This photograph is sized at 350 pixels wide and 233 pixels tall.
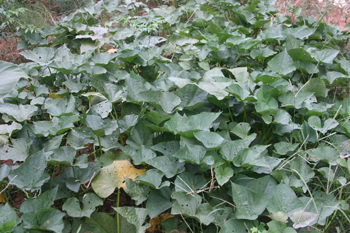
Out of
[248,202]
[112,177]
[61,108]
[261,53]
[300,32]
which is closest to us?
[248,202]

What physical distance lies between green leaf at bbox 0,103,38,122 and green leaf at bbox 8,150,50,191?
0.45m

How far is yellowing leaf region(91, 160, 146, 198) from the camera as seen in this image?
1.37m

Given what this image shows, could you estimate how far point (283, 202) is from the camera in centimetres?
120

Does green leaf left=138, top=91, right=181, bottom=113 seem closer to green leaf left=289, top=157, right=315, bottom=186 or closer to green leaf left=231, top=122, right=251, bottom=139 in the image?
green leaf left=231, top=122, right=251, bottom=139

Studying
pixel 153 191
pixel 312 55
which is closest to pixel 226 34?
pixel 312 55

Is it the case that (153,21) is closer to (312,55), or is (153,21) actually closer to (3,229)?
(312,55)

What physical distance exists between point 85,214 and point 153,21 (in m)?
1.96

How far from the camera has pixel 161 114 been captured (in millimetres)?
1512

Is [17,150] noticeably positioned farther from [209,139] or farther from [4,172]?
[209,139]

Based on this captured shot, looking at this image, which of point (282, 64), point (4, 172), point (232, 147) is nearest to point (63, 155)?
point (4, 172)

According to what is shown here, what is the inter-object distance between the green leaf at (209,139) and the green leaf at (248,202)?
238 millimetres

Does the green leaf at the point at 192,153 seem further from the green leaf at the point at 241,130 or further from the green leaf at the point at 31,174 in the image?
the green leaf at the point at 31,174

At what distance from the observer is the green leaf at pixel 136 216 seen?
1.18 meters

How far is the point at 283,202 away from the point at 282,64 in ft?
3.77
